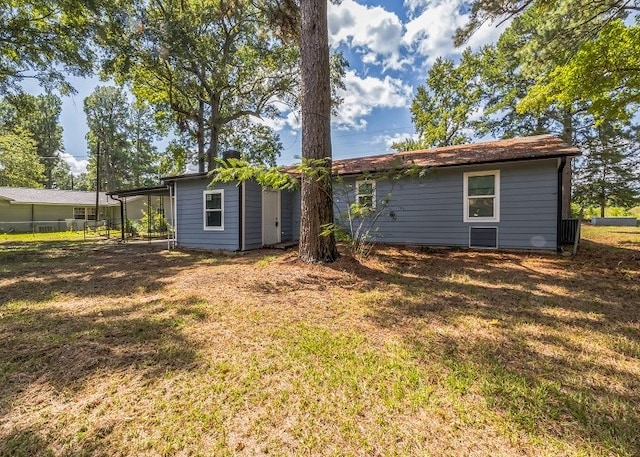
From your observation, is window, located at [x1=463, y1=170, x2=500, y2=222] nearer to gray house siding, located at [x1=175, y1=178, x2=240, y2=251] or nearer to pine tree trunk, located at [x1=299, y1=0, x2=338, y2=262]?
pine tree trunk, located at [x1=299, y1=0, x2=338, y2=262]

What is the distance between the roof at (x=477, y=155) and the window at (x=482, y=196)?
530 mm

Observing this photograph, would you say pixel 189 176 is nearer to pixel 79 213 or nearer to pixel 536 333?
pixel 536 333

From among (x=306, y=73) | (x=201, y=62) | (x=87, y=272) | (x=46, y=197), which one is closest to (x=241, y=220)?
(x=87, y=272)

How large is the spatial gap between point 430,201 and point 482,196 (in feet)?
4.40

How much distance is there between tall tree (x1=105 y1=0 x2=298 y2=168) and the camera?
11.7 metres

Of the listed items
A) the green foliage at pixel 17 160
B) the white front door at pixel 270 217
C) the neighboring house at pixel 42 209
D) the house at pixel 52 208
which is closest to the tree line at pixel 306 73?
the green foliage at pixel 17 160

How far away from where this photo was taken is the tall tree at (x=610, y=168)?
57.9 ft

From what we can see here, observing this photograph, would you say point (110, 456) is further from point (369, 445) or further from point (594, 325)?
point (594, 325)

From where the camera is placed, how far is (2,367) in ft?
8.23

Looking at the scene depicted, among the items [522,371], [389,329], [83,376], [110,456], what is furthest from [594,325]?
[83,376]

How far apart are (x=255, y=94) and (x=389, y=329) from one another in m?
16.0

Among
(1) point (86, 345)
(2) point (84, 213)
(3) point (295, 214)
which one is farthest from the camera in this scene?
(2) point (84, 213)

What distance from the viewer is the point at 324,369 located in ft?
7.86

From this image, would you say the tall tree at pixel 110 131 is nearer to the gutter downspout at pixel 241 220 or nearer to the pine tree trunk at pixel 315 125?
the gutter downspout at pixel 241 220
